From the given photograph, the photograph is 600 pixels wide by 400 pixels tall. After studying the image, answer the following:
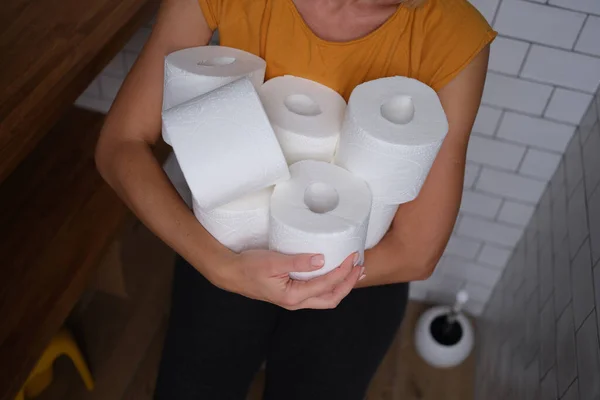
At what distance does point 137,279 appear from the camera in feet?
5.19

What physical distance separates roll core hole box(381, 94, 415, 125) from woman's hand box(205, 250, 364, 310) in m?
0.16

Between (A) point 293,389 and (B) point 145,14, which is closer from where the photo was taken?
(A) point 293,389

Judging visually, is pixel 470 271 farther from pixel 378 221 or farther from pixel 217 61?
pixel 217 61

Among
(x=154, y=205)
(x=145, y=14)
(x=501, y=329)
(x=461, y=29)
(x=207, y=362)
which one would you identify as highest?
(x=461, y=29)

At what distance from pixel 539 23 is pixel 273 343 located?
0.72 meters

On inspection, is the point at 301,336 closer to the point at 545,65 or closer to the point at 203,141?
the point at 203,141

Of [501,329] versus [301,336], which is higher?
[301,336]

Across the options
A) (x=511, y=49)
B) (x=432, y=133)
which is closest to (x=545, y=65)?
(x=511, y=49)

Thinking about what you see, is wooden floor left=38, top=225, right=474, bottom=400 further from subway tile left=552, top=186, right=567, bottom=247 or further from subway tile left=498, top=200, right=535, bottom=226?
subway tile left=552, top=186, right=567, bottom=247

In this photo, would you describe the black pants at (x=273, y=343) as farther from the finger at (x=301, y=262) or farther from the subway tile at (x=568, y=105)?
the subway tile at (x=568, y=105)

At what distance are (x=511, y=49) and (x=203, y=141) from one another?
0.70 meters

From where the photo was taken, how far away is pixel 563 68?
1.09 m

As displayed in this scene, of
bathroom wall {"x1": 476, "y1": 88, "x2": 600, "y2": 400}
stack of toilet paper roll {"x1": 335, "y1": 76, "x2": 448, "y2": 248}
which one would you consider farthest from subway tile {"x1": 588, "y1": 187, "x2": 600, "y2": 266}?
stack of toilet paper roll {"x1": 335, "y1": 76, "x2": 448, "y2": 248}

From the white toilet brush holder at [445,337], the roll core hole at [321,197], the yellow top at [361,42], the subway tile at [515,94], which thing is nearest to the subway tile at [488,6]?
the subway tile at [515,94]
